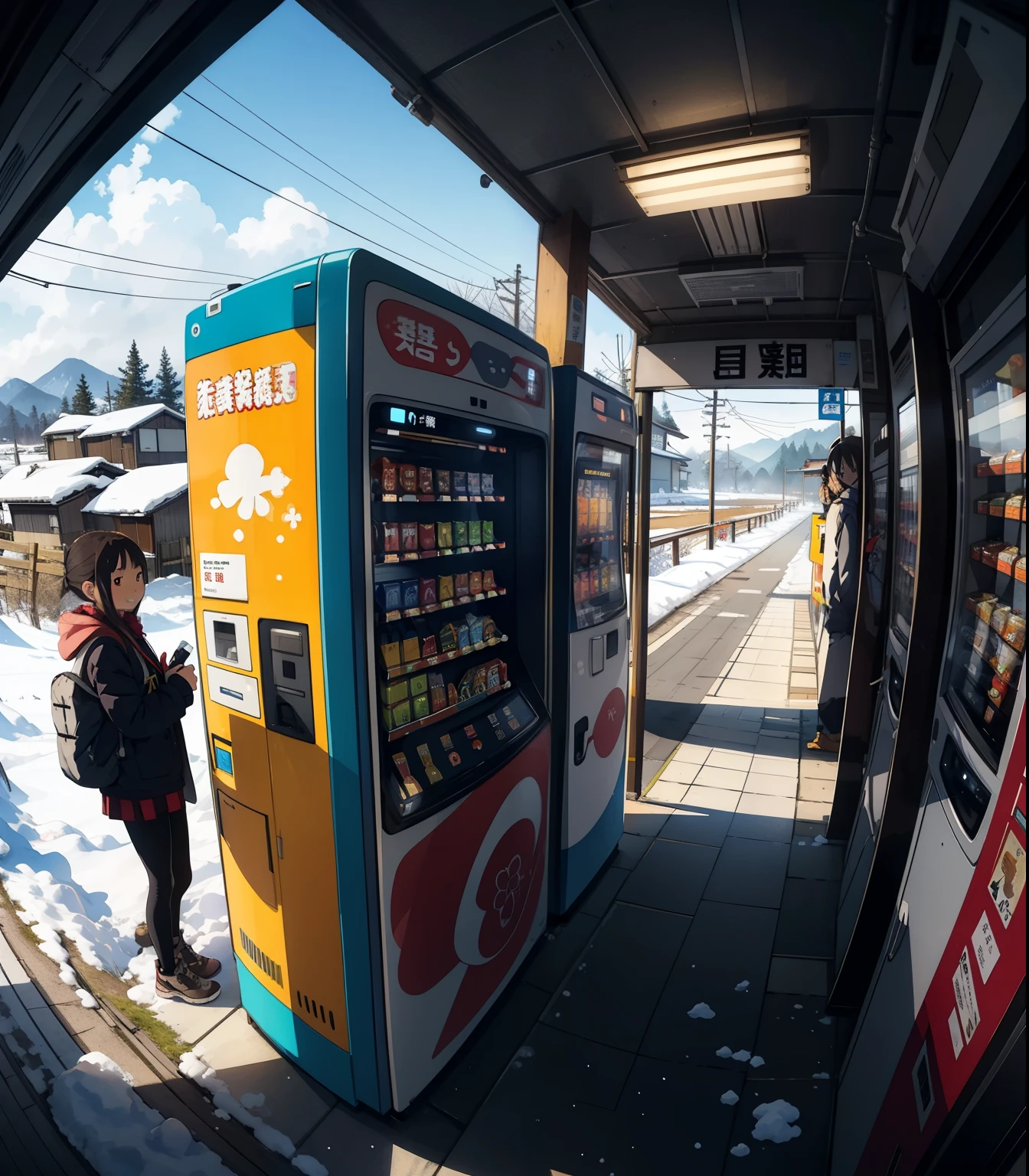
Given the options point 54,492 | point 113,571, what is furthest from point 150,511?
point 113,571

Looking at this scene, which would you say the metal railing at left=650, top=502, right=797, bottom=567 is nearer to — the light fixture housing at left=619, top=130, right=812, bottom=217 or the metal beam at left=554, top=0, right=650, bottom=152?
the light fixture housing at left=619, top=130, right=812, bottom=217

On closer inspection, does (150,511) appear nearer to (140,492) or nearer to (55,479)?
(140,492)

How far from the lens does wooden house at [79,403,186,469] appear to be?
441cm

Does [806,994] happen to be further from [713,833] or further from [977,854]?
[977,854]

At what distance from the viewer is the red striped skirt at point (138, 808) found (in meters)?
1.92

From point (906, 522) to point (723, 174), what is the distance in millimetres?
1466

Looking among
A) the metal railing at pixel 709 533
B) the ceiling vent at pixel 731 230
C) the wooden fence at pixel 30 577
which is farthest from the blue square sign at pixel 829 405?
the wooden fence at pixel 30 577

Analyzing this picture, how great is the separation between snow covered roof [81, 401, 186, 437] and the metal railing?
4.84 metres

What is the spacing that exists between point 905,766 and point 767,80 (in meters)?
2.08

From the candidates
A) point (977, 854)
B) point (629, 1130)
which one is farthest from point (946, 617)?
point (629, 1130)

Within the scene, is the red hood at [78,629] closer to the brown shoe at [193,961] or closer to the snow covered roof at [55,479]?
the brown shoe at [193,961]

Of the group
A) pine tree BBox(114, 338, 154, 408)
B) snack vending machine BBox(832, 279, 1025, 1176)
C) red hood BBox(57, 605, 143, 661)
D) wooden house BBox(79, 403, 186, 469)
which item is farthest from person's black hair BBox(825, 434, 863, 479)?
pine tree BBox(114, 338, 154, 408)

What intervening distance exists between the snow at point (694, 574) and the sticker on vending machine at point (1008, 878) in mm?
5510

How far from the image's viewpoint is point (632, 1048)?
1.95m
